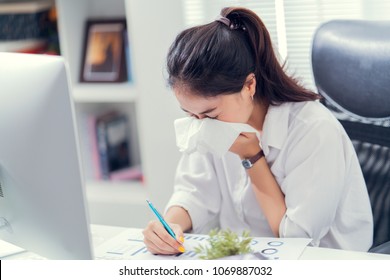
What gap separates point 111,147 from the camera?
289 centimetres

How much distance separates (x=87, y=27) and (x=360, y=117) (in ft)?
4.89

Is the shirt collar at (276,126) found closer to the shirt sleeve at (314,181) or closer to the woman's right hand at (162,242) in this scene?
the shirt sleeve at (314,181)

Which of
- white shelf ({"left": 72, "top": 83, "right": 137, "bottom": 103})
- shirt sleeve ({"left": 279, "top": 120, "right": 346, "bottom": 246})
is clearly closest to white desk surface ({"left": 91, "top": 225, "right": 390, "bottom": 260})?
shirt sleeve ({"left": 279, "top": 120, "right": 346, "bottom": 246})

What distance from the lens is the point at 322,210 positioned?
4.94ft

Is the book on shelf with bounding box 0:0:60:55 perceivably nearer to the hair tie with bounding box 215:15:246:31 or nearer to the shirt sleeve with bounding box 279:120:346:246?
the hair tie with bounding box 215:15:246:31

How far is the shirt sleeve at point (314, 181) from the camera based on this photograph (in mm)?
1502

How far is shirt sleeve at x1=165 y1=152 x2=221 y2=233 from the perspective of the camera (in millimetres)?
1685

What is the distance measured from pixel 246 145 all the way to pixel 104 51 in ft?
4.51

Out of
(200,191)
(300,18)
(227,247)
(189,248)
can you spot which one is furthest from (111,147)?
(227,247)

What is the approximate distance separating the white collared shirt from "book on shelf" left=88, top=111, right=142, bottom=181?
117cm

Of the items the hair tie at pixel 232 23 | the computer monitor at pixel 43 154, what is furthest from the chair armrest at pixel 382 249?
the computer monitor at pixel 43 154

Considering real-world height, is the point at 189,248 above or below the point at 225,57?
below

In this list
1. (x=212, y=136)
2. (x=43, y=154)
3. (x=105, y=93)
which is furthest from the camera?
(x=105, y=93)

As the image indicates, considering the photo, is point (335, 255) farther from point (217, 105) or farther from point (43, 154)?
point (43, 154)
